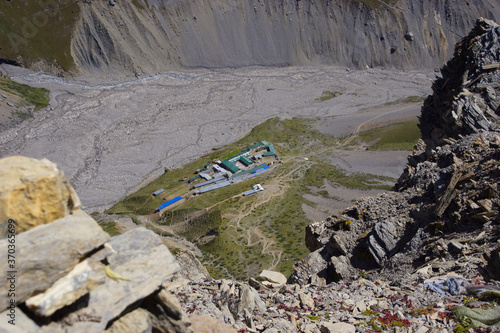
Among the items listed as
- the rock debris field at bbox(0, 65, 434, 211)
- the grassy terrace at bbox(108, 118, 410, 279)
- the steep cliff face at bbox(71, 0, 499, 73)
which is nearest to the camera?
the grassy terrace at bbox(108, 118, 410, 279)

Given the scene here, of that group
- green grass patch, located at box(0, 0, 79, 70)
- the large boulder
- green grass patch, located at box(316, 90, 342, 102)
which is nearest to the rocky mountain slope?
green grass patch, located at box(0, 0, 79, 70)

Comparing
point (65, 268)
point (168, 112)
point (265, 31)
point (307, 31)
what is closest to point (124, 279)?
point (65, 268)

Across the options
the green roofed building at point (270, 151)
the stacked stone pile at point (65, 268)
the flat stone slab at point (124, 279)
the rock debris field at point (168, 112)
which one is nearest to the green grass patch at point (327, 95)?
the rock debris field at point (168, 112)

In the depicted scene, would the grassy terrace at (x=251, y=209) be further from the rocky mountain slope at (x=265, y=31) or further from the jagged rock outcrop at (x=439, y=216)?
the rocky mountain slope at (x=265, y=31)

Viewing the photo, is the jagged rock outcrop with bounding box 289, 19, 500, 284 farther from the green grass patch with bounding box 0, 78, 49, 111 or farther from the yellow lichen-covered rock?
the green grass patch with bounding box 0, 78, 49, 111

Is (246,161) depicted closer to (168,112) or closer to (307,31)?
(168,112)
